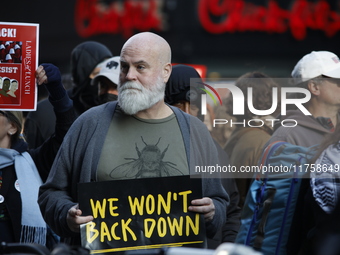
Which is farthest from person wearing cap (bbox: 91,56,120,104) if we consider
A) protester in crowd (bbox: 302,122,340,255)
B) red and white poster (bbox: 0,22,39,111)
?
protester in crowd (bbox: 302,122,340,255)

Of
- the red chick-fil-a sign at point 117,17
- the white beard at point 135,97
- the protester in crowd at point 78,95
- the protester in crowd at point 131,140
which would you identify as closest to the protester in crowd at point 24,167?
the protester in crowd at point 131,140

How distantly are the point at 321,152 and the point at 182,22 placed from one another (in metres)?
17.5

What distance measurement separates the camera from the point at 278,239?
161 inches

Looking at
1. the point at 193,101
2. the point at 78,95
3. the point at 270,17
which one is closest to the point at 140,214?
the point at 193,101

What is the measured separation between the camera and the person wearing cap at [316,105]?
4516mm

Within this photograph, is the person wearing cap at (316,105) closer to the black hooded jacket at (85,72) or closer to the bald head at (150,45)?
the bald head at (150,45)

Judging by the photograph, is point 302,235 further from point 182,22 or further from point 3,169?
point 182,22

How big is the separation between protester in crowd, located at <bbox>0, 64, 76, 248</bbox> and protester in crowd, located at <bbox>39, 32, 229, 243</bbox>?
513 millimetres

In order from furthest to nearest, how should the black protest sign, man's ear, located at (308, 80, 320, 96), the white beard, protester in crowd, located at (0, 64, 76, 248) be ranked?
man's ear, located at (308, 80, 320, 96)
protester in crowd, located at (0, 64, 76, 248)
the white beard
the black protest sign

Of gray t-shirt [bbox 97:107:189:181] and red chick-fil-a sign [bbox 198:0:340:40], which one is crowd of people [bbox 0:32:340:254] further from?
red chick-fil-a sign [bbox 198:0:340:40]

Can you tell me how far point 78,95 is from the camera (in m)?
6.04

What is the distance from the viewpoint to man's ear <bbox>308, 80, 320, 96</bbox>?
4.70 metres

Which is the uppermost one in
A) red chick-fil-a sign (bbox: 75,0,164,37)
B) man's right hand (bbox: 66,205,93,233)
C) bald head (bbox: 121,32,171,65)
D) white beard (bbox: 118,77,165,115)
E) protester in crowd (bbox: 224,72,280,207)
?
red chick-fil-a sign (bbox: 75,0,164,37)

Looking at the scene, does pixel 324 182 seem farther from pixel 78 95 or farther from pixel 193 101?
pixel 78 95
